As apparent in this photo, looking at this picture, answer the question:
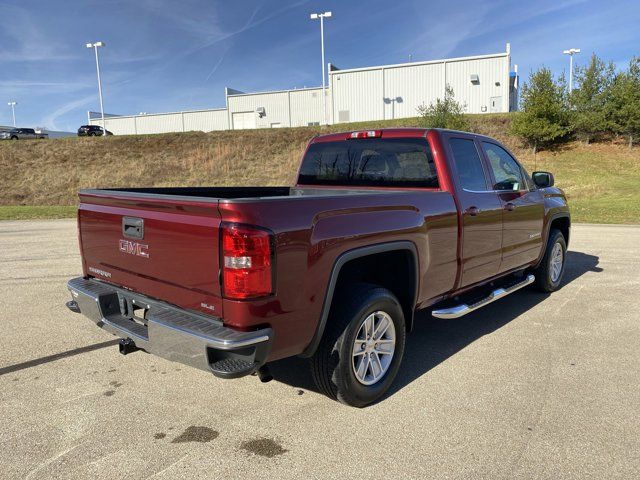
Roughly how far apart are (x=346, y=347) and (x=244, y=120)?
5682 centimetres

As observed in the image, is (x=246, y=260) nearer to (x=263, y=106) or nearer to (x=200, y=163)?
(x=200, y=163)

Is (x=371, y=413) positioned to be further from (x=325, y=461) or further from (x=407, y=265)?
(x=407, y=265)

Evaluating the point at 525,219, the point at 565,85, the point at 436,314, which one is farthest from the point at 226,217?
the point at 565,85

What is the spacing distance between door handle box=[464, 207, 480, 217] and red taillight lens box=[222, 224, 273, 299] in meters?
2.22

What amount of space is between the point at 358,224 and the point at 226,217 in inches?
36.6

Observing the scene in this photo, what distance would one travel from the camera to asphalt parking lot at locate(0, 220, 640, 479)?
270 cm

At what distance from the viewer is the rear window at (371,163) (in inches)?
167

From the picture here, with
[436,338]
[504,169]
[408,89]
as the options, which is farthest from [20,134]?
[436,338]

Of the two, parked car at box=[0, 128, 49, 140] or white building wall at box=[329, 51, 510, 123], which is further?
parked car at box=[0, 128, 49, 140]

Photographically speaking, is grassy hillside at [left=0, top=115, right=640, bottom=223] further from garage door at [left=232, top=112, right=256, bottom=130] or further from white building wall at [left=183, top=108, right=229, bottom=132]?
white building wall at [left=183, top=108, right=229, bottom=132]

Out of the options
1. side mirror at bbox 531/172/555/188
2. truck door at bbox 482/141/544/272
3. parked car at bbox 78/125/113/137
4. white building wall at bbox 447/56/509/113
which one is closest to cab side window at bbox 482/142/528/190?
truck door at bbox 482/141/544/272

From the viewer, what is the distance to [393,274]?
376 cm

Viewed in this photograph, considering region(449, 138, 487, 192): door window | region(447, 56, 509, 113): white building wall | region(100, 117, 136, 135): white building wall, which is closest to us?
region(449, 138, 487, 192): door window

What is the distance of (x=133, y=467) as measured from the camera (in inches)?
105
